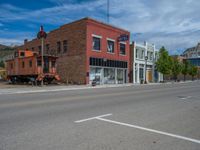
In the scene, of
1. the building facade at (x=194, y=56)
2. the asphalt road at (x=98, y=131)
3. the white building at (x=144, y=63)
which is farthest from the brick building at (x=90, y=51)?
the building facade at (x=194, y=56)

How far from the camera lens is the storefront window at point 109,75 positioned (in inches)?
1471

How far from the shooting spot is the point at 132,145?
5.14m

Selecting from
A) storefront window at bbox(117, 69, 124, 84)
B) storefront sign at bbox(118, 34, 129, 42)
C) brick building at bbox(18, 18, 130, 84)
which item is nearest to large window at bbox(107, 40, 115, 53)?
brick building at bbox(18, 18, 130, 84)

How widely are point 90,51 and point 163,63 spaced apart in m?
21.2

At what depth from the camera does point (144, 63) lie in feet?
157

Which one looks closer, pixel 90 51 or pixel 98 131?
pixel 98 131

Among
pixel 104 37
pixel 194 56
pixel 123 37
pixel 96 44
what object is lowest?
pixel 96 44

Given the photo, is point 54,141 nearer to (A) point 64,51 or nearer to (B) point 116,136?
(B) point 116,136

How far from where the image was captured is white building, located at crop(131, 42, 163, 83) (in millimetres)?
44862

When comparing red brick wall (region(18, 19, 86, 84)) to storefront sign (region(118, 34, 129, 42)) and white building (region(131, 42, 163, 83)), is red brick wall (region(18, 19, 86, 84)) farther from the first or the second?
white building (region(131, 42, 163, 83))

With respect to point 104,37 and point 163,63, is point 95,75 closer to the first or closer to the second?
point 104,37

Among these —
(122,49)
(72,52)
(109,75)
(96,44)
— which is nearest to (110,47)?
(122,49)

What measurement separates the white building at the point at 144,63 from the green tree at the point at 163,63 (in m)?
1.79

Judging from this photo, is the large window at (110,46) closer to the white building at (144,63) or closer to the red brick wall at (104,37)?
the red brick wall at (104,37)
